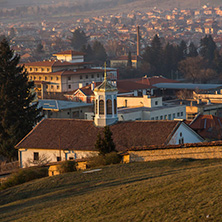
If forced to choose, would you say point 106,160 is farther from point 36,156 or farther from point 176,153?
point 36,156

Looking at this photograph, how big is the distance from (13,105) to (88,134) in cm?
919

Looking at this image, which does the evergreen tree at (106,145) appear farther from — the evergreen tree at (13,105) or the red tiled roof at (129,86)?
the red tiled roof at (129,86)

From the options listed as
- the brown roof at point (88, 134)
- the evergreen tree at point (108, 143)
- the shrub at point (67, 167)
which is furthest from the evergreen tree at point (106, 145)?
the shrub at point (67, 167)

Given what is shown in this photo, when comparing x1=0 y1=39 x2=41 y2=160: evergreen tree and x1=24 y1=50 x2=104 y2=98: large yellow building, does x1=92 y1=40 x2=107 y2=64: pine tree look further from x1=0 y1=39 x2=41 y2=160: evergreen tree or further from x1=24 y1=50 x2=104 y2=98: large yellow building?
x1=0 y1=39 x2=41 y2=160: evergreen tree

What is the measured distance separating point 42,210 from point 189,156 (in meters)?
→ 7.29

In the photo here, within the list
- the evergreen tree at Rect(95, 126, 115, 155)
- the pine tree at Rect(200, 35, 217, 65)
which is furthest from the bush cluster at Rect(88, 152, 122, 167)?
the pine tree at Rect(200, 35, 217, 65)

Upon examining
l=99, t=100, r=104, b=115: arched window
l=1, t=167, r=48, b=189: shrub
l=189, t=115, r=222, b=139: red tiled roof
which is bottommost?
l=189, t=115, r=222, b=139: red tiled roof

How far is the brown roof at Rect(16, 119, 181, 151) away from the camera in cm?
2784

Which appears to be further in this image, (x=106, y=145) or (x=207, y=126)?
(x=207, y=126)

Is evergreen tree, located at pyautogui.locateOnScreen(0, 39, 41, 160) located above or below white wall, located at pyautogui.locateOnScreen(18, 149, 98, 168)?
above

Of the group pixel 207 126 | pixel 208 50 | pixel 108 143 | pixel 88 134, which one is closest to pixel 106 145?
Result: pixel 108 143

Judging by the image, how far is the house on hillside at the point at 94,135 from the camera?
2795 centimetres

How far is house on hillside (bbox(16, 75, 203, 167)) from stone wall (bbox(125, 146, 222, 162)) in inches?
180

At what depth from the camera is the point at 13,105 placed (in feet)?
123
